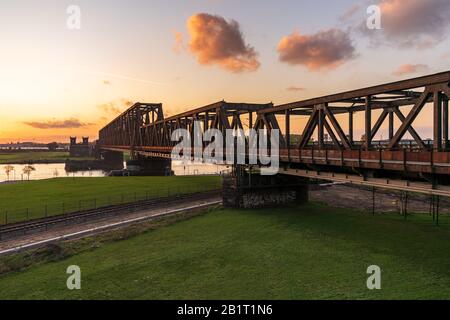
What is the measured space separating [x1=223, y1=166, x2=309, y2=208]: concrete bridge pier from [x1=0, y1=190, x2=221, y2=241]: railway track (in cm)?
891

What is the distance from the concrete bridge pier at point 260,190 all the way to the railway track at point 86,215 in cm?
891

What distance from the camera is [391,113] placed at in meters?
31.2

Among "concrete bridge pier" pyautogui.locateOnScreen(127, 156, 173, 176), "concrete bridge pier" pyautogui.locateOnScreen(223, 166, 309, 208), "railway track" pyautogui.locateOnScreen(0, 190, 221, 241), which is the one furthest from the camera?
"concrete bridge pier" pyautogui.locateOnScreen(127, 156, 173, 176)

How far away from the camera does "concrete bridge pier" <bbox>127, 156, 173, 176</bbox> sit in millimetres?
91312

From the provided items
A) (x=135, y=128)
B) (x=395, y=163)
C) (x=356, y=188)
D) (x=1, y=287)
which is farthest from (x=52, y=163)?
(x=395, y=163)

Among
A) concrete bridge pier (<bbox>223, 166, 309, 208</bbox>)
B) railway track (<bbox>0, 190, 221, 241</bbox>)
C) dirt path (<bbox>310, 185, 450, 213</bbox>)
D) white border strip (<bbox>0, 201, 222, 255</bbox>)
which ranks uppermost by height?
concrete bridge pier (<bbox>223, 166, 309, 208</bbox>)

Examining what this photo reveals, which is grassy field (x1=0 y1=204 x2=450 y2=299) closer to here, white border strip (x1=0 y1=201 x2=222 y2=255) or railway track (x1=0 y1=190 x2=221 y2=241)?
white border strip (x1=0 y1=201 x2=222 y2=255)

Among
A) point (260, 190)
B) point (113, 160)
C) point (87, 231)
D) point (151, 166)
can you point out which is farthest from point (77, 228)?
point (113, 160)

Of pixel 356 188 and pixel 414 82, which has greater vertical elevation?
pixel 414 82

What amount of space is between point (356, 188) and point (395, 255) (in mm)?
41988

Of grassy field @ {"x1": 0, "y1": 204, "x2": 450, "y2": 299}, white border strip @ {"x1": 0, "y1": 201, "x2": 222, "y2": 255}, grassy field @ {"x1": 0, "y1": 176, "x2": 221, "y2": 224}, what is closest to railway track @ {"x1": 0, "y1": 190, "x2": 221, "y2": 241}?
grassy field @ {"x1": 0, "y1": 176, "x2": 221, "y2": 224}

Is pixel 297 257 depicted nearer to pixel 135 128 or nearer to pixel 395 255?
pixel 395 255
